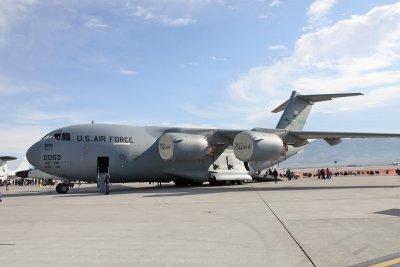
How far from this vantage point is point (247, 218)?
9.59 meters

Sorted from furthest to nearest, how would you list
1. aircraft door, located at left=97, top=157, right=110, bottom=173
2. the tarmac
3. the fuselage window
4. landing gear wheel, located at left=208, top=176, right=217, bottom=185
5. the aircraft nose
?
landing gear wheel, located at left=208, top=176, right=217, bottom=185, aircraft door, located at left=97, top=157, right=110, bottom=173, the fuselage window, the aircraft nose, the tarmac

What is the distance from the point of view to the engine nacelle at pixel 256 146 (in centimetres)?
2095

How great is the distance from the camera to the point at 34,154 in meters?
20.2

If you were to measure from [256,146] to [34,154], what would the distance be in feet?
38.1

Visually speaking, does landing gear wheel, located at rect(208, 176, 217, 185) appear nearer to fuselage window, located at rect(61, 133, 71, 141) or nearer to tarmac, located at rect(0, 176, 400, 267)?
fuselage window, located at rect(61, 133, 71, 141)

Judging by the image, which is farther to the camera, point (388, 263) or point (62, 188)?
point (62, 188)

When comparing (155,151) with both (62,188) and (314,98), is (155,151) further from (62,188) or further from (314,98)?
(314,98)

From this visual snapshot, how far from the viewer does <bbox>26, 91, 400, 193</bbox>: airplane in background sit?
2059 centimetres

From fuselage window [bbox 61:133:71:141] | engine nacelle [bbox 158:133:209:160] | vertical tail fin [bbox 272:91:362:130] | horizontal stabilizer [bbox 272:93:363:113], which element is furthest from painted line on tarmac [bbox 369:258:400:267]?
vertical tail fin [bbox 272:91:362:130]

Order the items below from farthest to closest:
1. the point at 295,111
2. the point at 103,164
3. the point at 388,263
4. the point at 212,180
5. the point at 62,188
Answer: the point at 295,111, the point at 212,180, the point at 103,164, the point at 62,188, the point at 388,263

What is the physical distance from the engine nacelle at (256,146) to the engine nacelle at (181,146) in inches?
87.2

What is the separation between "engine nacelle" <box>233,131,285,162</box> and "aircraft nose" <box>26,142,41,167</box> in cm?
1043

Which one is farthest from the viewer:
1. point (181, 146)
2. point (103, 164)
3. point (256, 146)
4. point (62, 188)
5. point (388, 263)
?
point (181, 146)

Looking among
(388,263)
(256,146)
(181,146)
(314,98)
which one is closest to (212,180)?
(181,146)
